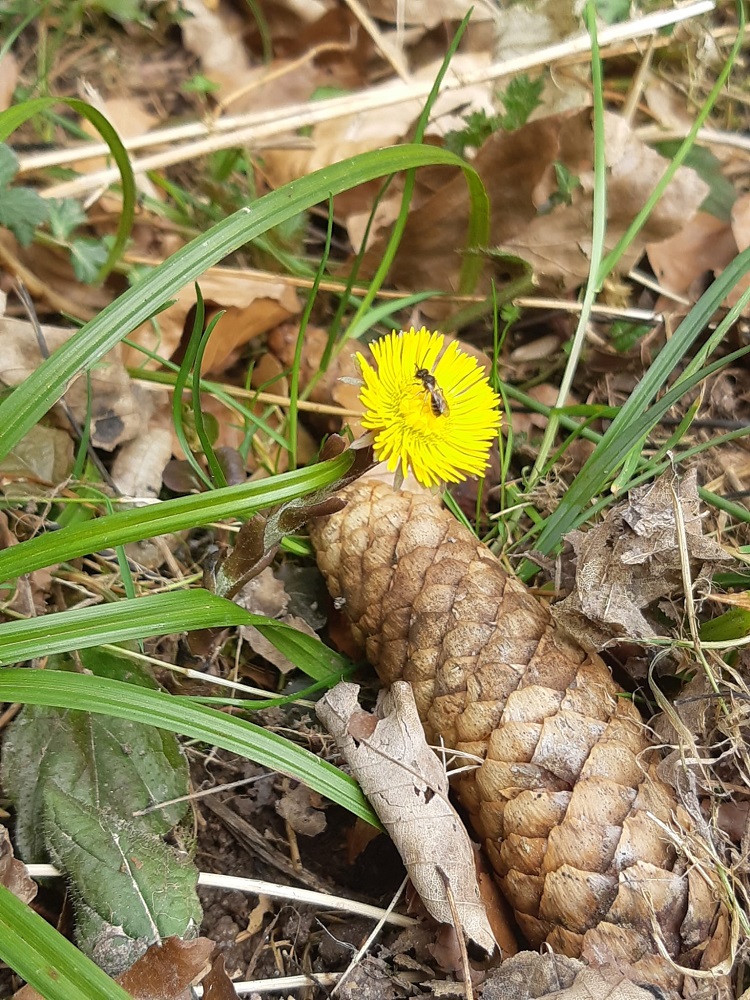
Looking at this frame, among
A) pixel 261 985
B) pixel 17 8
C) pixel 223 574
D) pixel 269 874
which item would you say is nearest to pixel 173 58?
pixel 17 8

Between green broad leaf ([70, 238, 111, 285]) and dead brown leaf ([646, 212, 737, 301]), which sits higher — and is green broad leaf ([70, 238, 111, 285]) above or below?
above

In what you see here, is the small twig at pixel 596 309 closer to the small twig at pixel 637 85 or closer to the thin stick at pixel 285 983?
the small twig at pixel 637 85

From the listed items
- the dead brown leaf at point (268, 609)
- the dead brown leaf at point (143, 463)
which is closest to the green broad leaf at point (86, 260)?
the dead brown leaf at point (143, 463)

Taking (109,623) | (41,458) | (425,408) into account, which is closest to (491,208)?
(425,408)

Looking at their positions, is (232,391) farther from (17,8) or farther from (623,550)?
(17,8)

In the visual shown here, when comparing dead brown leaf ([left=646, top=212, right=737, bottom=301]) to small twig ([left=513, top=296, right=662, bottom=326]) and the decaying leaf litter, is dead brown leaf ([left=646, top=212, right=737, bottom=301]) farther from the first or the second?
small twig ([left=513, top=296, right=662, bottom=326])

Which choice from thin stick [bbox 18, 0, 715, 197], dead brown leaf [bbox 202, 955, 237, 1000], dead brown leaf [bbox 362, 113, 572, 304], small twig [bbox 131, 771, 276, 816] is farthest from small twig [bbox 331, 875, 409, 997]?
thin stick [bbox 18, 0, 715, 197]
